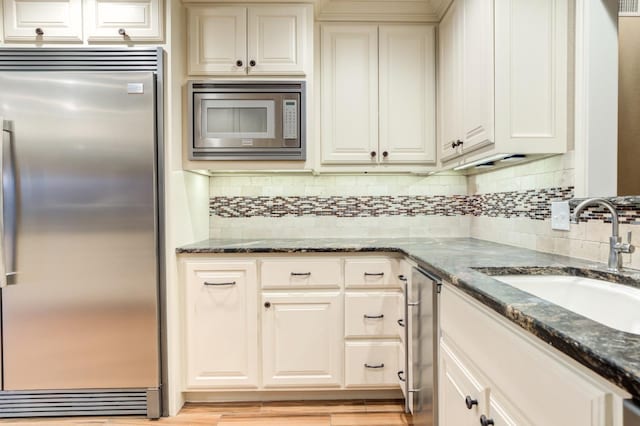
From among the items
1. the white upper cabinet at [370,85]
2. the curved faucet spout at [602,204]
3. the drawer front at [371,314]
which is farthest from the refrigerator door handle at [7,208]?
the curved faucet spout at [602,204]

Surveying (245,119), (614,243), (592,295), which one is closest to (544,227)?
(614,243)

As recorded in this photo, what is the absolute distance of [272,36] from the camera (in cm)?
218

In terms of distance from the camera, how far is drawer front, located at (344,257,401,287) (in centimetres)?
205

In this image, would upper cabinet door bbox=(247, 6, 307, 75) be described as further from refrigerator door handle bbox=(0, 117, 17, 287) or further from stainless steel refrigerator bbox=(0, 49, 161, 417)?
refrigerator door handle bbox=(0, 117, 17, 287)

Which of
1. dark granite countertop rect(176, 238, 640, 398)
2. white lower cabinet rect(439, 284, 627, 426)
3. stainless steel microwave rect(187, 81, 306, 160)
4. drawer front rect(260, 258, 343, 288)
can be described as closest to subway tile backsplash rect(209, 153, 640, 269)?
stainless steel microwave rect(187, 81, 306, 160)

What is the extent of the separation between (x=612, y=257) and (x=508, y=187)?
93cm

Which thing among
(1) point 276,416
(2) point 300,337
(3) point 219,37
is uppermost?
(3) point 219,37

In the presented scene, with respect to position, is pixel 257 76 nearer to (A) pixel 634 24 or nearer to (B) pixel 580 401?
(A) pixel 634 24

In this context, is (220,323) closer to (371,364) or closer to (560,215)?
(371,364)

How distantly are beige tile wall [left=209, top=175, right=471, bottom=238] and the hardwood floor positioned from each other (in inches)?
42.3

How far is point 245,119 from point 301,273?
976mm

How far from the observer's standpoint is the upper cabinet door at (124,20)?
197cm

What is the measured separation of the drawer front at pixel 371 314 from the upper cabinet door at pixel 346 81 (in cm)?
86

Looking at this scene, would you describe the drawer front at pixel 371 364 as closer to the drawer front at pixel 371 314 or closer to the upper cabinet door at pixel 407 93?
the drawer front at pixel 371 314
